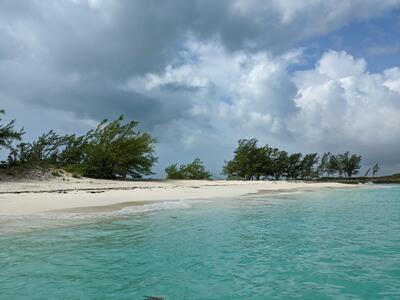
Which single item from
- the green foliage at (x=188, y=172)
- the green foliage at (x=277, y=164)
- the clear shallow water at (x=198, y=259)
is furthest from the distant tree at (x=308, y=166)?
the clear shallow water at (x=198, y=259)

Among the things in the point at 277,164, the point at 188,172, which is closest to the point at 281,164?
the point at 277,164

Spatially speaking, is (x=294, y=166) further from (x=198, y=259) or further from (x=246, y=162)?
(x=198, y=259)

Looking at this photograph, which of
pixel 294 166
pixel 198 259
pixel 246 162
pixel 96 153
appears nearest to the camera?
pixel 198 259

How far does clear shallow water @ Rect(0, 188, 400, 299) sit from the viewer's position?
5875 mm

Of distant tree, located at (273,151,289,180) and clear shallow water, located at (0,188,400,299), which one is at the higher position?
distant tree, located at (273,151,289,180)

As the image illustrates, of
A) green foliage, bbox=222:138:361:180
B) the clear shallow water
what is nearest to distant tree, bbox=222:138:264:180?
green foliage, bbox=222:138:361:180

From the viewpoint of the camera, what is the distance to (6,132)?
93.7ft

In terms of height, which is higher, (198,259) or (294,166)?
(294,166)

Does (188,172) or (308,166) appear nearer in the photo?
(188,172)

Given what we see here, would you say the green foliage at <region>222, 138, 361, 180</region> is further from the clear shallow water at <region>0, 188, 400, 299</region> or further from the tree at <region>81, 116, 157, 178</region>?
the clear shallow water at <region>0, 188, 400, 299</region>

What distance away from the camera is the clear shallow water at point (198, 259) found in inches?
231

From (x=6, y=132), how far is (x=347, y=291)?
28218 mm

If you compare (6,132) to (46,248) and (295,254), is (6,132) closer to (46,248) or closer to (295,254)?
(46,248)

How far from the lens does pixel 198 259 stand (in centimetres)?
780
